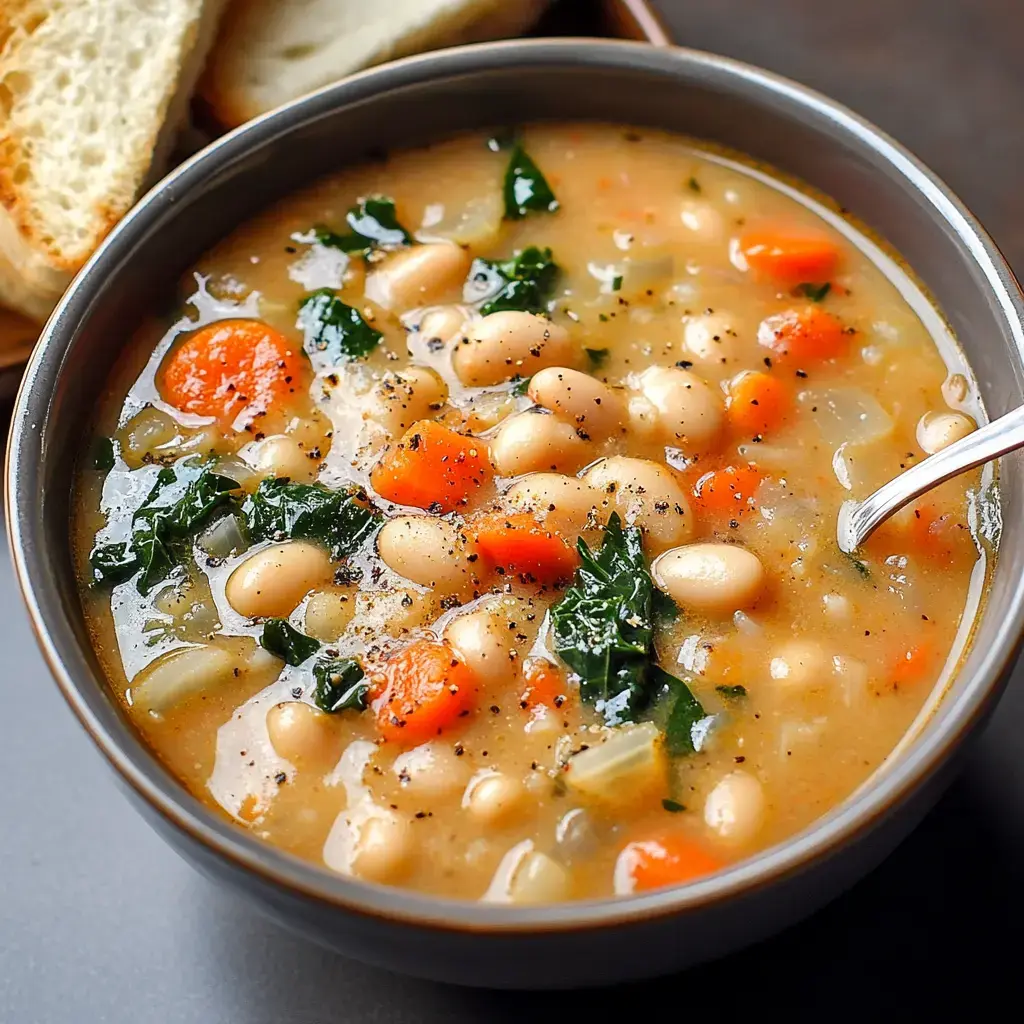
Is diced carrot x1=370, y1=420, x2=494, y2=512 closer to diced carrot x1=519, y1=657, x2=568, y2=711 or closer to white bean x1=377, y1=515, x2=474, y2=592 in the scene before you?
white bean x1=377, y1=515, x2=474, y2=592

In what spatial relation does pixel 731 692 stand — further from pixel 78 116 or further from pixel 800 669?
pixel 78 116

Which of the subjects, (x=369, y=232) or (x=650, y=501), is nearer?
(x=650, y=501)

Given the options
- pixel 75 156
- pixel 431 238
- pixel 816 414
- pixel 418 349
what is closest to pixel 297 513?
pixel 418 349

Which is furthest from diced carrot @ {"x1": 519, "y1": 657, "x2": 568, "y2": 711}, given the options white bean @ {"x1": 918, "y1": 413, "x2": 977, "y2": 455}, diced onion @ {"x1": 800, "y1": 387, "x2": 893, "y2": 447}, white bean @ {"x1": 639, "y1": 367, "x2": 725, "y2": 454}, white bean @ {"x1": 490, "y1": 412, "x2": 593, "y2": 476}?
white bean @ {"x1": 918, "y1": 413, "x2": 977, "y2": 455}

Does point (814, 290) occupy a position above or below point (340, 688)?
above

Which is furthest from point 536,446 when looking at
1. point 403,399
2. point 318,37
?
point 318,37

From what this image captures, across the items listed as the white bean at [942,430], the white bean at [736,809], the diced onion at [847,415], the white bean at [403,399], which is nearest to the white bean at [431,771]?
the white bean at [736,809]

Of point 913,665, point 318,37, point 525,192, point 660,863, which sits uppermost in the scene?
point 318,37

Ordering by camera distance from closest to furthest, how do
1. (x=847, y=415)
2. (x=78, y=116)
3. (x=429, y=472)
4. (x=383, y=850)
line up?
(x=383, y=850), (x=429, y=472), (x=847, y=415), (x=78, y=116)
